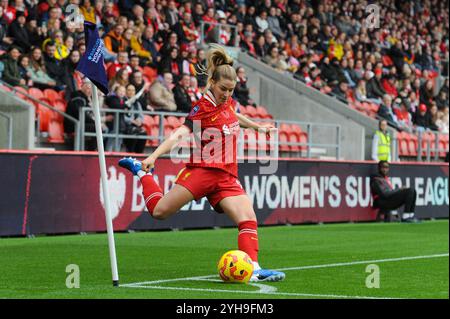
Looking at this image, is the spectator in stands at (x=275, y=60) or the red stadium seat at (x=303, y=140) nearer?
the red stadium seat at (x=303, y=140)

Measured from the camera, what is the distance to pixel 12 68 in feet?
62.6

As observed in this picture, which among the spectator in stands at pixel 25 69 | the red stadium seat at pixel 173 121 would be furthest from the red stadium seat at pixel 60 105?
the red stadium seat at pixel 173 121

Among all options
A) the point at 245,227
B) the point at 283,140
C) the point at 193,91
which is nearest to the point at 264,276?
the point at 245,227

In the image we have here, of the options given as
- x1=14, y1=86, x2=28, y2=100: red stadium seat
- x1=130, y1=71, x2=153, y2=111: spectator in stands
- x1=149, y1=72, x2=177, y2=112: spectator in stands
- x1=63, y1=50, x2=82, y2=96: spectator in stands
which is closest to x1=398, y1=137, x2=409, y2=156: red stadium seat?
x1=149, y1=72, x2=177, y2=112: spectator in stands

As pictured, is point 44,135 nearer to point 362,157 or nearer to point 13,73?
point 13,73

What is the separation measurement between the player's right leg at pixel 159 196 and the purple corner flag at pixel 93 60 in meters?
1.25

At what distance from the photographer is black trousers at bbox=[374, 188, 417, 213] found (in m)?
23.4

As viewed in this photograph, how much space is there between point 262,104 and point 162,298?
19473mm

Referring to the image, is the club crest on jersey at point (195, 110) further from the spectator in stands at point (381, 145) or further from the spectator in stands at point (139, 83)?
the spectator in stands at point (381, 145)

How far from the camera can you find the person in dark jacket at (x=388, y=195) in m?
23.4

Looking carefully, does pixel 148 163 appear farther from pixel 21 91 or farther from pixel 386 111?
pixel 386 111

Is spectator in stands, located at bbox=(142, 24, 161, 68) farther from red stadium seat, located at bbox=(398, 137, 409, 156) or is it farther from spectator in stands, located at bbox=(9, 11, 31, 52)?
red stadium seat, located at bbox=(398, 137, 409, 156)

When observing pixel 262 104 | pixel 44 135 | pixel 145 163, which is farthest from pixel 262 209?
pixel 145 163
